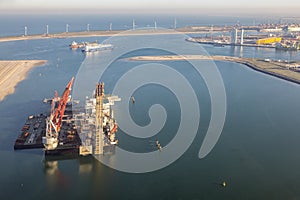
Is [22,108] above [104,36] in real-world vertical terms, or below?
below

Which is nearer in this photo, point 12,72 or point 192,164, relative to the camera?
point 192,164

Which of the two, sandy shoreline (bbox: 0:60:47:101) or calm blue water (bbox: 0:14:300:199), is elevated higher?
sandy shoreline (bbox: 0:60:47:101)

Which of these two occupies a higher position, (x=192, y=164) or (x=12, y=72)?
(x=12, y=72)

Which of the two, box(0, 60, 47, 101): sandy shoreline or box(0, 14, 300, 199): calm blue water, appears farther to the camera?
box(0, 60, 47, 101): sandy shoreline

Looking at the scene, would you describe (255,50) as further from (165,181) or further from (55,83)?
(165,181)

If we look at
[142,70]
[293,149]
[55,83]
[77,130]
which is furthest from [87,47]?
[293,149]
